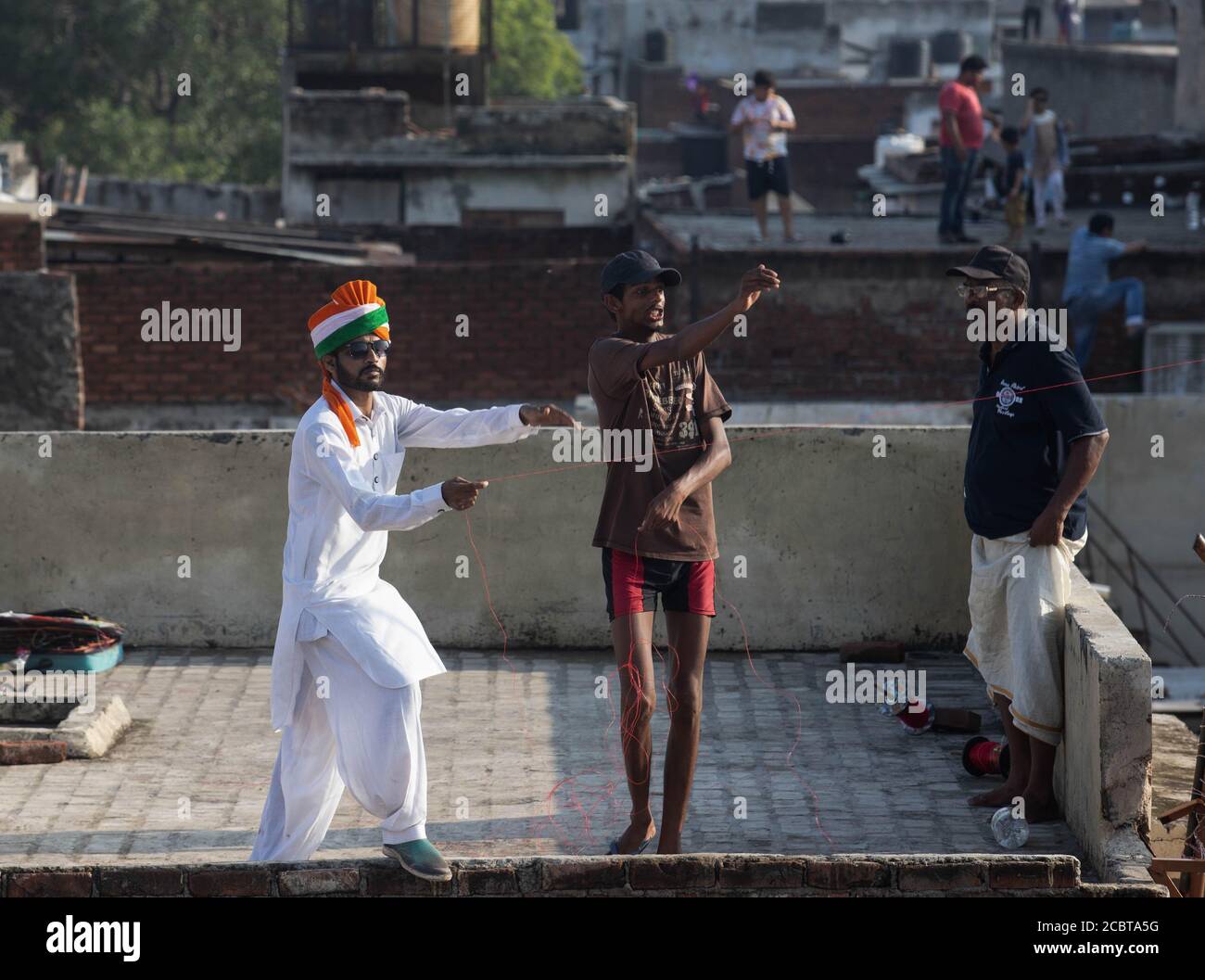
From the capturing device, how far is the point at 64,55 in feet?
178

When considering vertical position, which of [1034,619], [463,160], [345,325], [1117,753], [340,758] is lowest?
[1117,753]

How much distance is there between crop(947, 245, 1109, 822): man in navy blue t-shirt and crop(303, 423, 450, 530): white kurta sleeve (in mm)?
2288

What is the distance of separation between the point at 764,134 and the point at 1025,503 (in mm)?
12170

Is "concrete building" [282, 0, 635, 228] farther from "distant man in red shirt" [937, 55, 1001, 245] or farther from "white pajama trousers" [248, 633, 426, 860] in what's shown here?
"white pajama trousers" [248, 633, 426, 860]

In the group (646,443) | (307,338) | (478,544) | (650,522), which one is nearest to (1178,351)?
(307,338)

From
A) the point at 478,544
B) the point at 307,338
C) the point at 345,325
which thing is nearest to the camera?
the point at 345,325

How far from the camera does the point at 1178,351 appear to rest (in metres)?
19.7

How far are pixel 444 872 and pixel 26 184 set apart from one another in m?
25.0

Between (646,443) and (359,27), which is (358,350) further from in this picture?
(359,27)

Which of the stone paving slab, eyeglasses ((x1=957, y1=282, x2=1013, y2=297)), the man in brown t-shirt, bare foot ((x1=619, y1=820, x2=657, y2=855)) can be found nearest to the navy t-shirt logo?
eyeglasses ((x1=957, y1=282, x2=1013, y2=297))

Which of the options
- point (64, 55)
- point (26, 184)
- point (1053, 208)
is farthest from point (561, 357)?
point (64, 55)

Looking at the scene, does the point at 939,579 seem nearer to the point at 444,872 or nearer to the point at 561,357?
the point at 444,872

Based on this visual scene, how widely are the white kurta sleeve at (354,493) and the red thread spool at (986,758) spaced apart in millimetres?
2820

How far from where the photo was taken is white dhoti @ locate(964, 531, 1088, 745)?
7.24 metres
